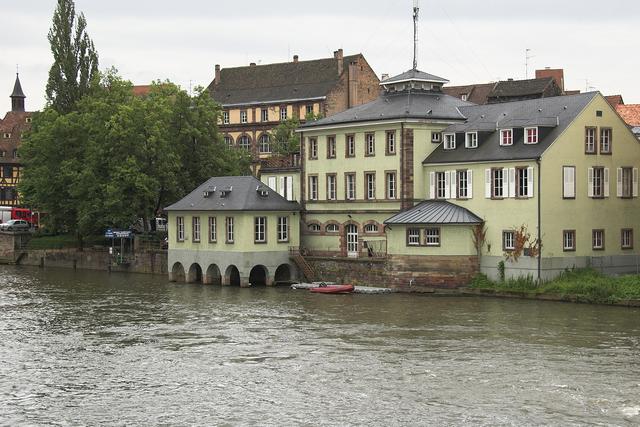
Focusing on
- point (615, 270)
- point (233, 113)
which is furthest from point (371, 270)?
point (233, 113)

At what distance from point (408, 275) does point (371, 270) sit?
3321 mm

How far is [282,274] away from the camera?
77.2 metres

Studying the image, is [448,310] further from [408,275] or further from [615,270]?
[615,270]

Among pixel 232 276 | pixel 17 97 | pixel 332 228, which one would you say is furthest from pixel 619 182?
pixel 17 97

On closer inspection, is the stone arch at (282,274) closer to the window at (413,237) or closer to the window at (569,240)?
the window at (413,237)

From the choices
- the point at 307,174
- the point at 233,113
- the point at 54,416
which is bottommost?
the point at 54,416

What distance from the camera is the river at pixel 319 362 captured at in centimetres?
3497

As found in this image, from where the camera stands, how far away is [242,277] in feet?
240

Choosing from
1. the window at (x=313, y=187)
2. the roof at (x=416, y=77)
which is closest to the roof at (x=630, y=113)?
the roof at (x=416, y=77)

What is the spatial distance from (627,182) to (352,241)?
17.7 meters

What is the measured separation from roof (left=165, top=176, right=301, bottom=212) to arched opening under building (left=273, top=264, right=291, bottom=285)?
13.2ft

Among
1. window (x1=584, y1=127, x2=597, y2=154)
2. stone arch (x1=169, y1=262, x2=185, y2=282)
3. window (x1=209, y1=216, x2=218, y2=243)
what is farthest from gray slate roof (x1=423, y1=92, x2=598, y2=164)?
stone arch (x1=169, y1=262, x2=185, y2=282)

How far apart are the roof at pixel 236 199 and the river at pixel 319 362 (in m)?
10.0

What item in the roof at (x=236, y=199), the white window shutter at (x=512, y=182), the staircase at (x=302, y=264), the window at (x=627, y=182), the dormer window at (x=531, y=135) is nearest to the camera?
the white window shutter at (x=512, y=182)
